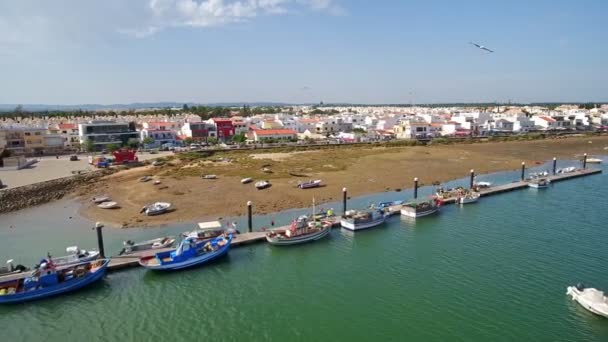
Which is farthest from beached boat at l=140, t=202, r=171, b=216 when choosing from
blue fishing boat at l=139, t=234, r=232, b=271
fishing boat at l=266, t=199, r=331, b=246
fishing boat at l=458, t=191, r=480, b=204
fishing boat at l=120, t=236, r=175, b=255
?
fishing boat at l=458, t=191, r=480, b=204

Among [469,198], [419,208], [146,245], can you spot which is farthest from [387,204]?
[146,245]

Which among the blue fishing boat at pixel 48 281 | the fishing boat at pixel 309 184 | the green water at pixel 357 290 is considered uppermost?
the fishing boat at pixel 309 184

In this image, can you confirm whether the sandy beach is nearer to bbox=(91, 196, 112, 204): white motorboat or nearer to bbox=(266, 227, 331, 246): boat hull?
bbox=(91, 196, 112, 204): white motorboat

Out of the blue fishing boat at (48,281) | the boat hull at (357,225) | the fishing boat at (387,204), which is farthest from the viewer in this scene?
the fishing boat at (387,204)

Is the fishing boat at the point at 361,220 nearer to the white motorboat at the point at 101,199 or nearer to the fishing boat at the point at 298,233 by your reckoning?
the fishing boat at the point at 298,233

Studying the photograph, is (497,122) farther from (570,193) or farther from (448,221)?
(448,221)

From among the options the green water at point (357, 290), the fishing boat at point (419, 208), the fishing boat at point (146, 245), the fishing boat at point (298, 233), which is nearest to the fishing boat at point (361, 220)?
the green water at point (357, 290)

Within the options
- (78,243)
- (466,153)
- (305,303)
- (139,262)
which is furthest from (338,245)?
(466,153)
